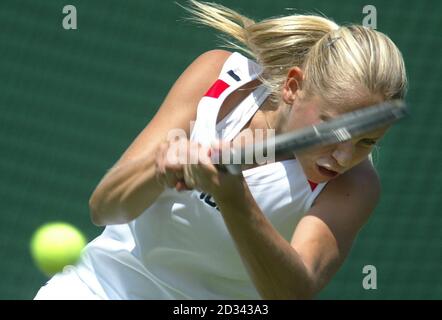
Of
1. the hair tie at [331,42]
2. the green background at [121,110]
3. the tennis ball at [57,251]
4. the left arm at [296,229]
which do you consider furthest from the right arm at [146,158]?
the green background at [121,110]

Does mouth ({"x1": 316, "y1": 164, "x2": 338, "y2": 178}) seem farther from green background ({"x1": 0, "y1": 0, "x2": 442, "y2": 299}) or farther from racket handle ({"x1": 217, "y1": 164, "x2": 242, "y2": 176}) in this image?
green background ({"x1": 0, "y1": 0, "x2": 442, "y2": 299})

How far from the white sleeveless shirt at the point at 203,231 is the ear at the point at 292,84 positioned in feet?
0.22

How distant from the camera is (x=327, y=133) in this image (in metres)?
1.66

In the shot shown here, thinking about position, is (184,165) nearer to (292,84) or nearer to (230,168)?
(230,168)

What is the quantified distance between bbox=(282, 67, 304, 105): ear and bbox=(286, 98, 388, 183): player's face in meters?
0.03

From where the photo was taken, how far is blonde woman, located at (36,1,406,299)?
1911 millimetres

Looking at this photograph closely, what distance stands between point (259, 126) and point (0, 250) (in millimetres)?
1723

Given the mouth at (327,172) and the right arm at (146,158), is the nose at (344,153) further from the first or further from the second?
the right arm at (146,158)

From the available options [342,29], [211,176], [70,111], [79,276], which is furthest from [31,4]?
[211,176]

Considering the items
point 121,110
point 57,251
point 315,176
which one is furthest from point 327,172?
point 121,110

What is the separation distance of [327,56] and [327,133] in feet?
1.24

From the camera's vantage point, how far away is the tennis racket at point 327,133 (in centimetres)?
161

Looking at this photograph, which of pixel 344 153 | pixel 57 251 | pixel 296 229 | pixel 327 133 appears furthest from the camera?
pixel 57 251

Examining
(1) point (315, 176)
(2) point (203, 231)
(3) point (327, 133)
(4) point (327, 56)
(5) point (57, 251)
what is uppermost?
(4) point (327, 56)
